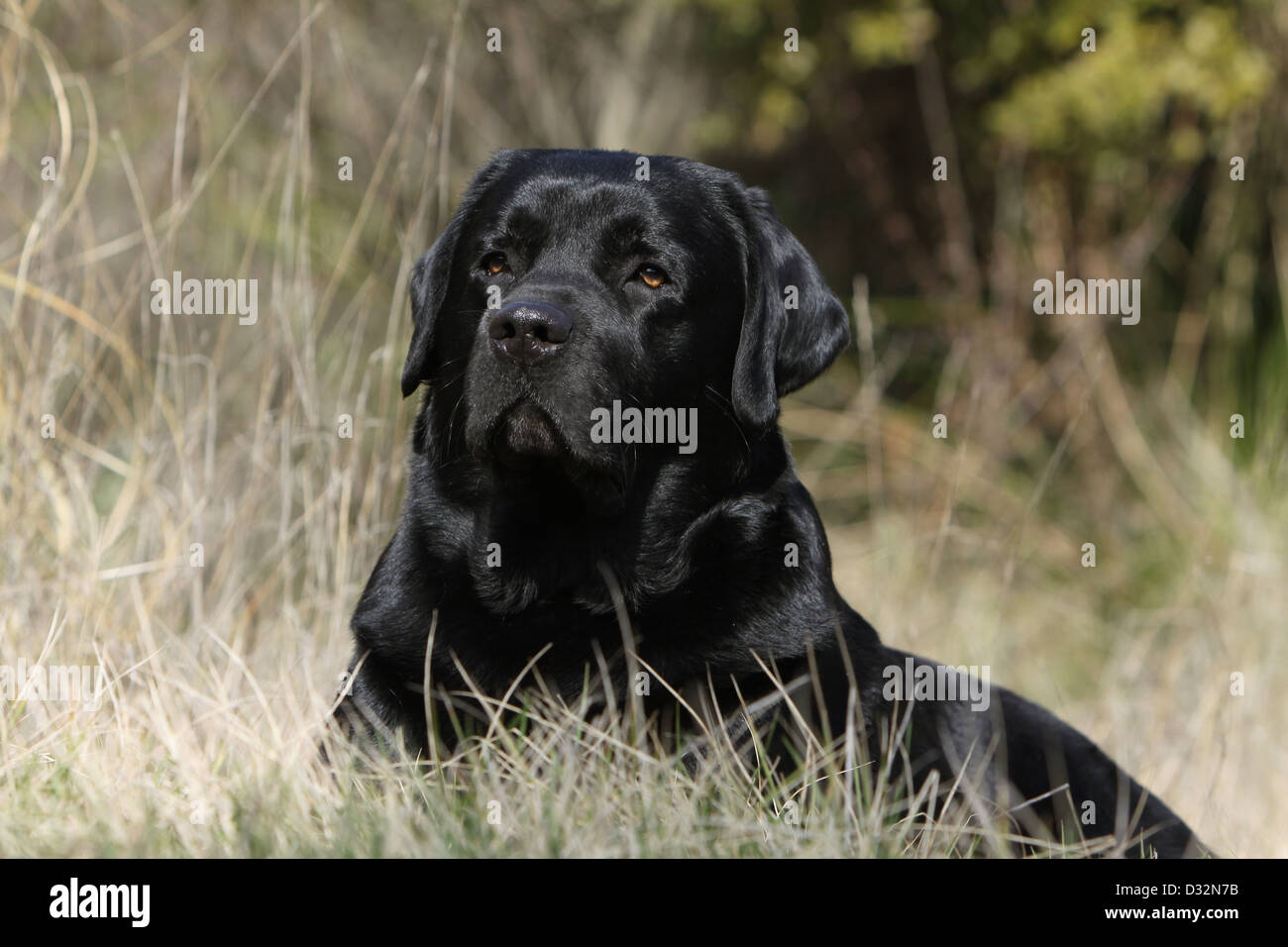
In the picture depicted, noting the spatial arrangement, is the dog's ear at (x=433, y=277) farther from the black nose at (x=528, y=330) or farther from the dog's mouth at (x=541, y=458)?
the black nose at (x=528, y=330)

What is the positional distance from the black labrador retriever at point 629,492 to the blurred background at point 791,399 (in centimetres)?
46

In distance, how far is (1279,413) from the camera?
261 inches

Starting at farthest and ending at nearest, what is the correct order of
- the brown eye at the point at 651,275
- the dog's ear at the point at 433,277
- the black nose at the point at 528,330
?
1. the dog's ear at the point at 433,277
2. the brown eye at the point at 651,275
3. the black nose at the point at 528,330

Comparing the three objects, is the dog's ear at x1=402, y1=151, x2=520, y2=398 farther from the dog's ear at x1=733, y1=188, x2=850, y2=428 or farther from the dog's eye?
the dog's ear at x1=733, y1=188, x2=850, y2=428

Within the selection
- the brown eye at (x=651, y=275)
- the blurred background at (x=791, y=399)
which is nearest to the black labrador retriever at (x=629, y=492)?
the brown eye at (x=651, y=275)

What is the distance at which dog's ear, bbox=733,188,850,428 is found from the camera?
3.31 metres

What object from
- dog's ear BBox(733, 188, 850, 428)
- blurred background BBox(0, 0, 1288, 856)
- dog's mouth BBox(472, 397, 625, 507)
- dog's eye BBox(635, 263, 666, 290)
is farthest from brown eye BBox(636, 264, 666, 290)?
blurred background BBox(0, 0, 1288, 856)

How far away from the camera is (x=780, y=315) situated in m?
A: 3.37

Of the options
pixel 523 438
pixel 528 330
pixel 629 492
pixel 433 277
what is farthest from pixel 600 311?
pixel 433 277

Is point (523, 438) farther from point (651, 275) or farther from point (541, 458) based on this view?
point (651, 275)

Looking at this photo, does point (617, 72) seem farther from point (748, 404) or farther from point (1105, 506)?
point (748, 404)

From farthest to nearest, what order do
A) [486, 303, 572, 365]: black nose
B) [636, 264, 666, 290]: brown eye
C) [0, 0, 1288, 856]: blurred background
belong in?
[0, 0, 1288, 856]: blurred background < [636, 264, 666, 290]: brown eye < [486, 303, 572, 365]: black nose

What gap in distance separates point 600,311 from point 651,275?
24cm

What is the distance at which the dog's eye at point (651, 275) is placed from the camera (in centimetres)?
323
